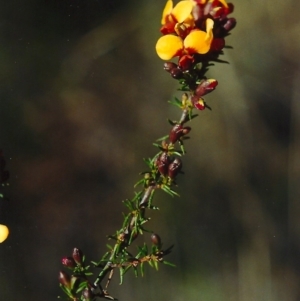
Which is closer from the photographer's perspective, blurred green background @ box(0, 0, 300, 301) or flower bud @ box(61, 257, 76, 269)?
flower bud @ box(61, 257, 76, 269)

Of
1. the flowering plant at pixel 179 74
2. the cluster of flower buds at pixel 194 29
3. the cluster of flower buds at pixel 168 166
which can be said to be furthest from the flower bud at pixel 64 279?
the cluster of flower buds at pixel 194 29

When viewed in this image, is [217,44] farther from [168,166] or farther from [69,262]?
[69,262]

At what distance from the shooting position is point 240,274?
1221 millimetres

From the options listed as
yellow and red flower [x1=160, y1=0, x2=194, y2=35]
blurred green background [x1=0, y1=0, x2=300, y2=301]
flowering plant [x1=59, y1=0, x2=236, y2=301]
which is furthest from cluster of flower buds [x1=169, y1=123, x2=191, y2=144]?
blurred green background [x1=0, y1=0, x2=300, y2=301]

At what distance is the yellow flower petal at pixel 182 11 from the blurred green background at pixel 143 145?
69 centimetres

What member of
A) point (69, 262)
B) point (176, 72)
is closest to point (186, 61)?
point (176, 72)

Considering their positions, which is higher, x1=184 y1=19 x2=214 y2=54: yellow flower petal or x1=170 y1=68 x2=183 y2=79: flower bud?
x1=184 y1=19 x2=214 y2=54: yellow flower petal

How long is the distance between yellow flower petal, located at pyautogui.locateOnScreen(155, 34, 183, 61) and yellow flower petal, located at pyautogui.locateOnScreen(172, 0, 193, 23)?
23 millimetres

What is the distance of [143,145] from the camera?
1244 mm

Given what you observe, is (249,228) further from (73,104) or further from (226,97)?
(73,104)

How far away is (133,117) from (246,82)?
0.99 ft

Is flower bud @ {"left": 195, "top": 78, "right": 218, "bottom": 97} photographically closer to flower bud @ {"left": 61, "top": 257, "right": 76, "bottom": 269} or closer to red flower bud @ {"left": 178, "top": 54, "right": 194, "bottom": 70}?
red flower bud @ {"left": 178, "top": 54, "right": 194, "bottom": 70}

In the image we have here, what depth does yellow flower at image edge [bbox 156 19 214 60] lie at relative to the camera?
0.48 metres

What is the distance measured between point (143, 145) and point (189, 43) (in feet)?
2.52
